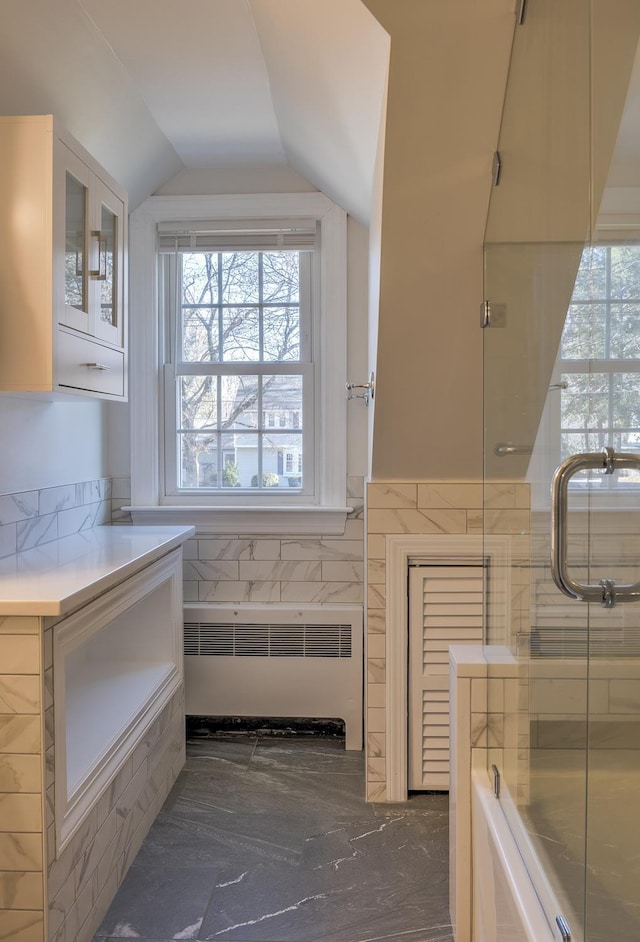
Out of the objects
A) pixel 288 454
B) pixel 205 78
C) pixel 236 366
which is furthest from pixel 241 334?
pixel 205 78

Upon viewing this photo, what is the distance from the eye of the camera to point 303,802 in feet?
8.03

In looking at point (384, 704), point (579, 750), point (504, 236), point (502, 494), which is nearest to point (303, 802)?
point (384, 704)

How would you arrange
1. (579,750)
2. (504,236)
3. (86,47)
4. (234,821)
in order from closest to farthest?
(579,750) → (504,236) → (86,47) → (234,821)

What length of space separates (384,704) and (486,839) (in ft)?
3.44

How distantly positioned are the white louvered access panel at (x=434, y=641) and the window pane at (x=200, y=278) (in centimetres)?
144

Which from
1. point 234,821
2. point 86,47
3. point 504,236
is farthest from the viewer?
point 234,821

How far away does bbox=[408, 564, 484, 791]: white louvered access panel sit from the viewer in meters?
2.49

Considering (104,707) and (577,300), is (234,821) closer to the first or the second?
(104,707)

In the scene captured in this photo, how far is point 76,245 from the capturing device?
2.05 m

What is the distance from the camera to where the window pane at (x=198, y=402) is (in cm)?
316

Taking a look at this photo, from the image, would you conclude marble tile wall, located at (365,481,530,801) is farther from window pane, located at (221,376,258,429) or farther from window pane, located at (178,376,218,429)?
window pane, located at (178,376,218,429)

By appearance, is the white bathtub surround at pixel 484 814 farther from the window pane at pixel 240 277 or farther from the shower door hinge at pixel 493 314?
the window pane at pixel 240 277

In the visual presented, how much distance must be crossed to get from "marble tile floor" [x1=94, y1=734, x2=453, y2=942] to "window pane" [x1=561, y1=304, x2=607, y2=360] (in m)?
1.45

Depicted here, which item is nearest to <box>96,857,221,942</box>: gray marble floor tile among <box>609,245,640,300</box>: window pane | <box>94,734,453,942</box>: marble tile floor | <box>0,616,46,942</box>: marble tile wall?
<box>94,734,453,942</box>: marble tile floor
